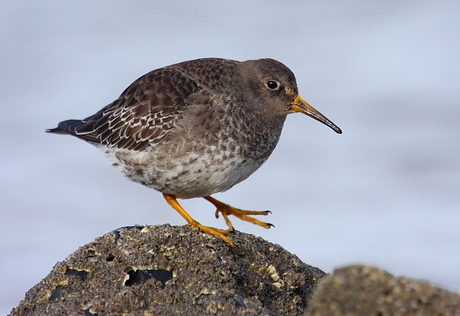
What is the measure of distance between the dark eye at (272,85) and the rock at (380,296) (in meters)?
5.08

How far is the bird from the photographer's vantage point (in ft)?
25.7

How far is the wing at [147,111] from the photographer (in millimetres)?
8250

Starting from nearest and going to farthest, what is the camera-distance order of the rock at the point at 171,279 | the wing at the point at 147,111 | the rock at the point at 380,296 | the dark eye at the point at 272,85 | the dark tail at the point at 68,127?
the rock at the point at 380,296 < the rock at the point at 171,279 < the wing at the point at 147,111 < the dark eye at the point at 272,85 < the dark tail at the point at 68,127

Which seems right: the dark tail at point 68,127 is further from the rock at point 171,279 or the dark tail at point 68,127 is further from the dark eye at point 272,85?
the rock at point 171,279

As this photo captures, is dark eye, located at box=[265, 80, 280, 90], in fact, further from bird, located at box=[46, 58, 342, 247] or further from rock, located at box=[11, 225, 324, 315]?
Result: rock, located at box=[11, 225, 324, 315]

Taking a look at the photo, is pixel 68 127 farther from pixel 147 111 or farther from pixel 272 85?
pixel 272 85

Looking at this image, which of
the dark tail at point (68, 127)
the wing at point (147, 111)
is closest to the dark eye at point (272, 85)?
the wing at point (147, 111)

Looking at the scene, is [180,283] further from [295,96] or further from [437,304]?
[295,96]

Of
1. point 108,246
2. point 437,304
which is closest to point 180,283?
point 108,246

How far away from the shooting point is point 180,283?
5672 mm

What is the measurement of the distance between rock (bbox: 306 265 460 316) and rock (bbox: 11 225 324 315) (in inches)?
67.8

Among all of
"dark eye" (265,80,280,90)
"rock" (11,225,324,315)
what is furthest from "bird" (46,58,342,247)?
"rock" (11,225,324,315)

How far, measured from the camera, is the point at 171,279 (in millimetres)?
5707

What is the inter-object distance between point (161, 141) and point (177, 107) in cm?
43
